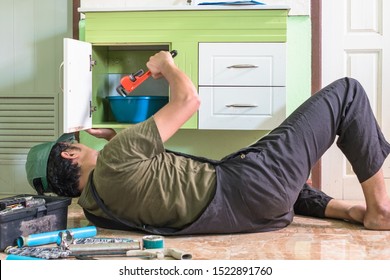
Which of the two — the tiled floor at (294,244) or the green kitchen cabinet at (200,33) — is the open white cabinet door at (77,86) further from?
the tiled floor at (294,244)

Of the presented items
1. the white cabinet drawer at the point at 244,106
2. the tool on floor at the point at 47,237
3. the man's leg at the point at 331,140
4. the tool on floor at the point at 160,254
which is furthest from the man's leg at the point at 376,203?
the tool on floor at the point at 47,237

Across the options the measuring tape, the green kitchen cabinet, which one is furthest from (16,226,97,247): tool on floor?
the green kitchen cabinet

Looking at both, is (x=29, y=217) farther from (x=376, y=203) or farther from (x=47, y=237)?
(x=376, y=203)

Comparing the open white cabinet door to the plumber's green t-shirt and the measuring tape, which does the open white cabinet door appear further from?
the measuring tape

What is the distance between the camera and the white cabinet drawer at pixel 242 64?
9.95 feet

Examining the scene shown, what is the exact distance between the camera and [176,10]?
3047 millimetres

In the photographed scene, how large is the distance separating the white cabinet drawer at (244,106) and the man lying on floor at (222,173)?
757 mm

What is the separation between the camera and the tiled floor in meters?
1.91

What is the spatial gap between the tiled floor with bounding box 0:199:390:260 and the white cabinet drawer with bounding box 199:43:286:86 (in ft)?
2.90

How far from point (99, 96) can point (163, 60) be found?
996 millimetres

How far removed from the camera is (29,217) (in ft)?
6.82

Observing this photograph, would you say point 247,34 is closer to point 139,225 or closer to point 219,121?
point 219,121

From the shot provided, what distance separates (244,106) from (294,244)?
1.10 metres
